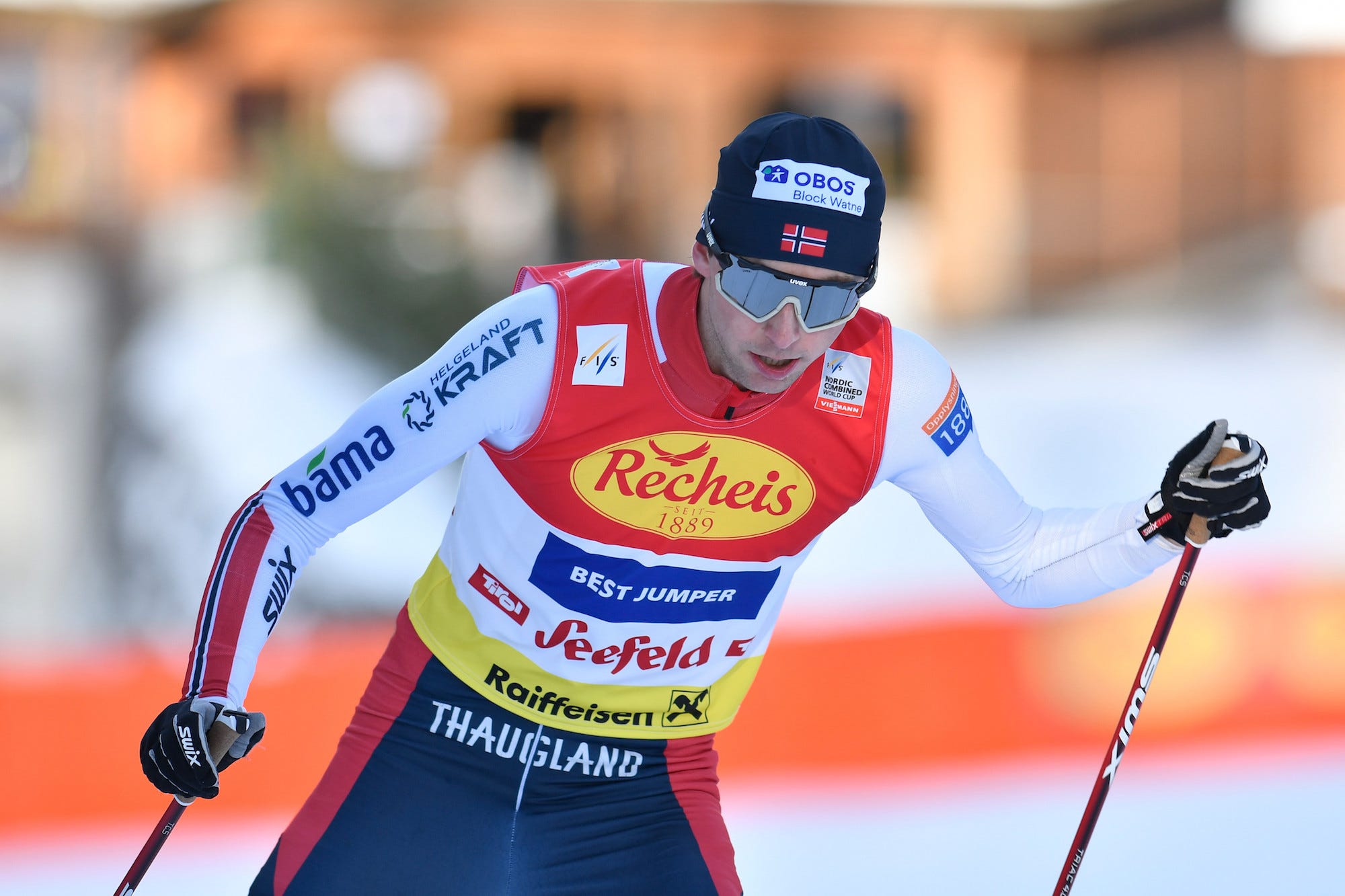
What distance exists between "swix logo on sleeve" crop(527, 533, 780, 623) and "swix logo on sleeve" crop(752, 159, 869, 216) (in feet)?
1.99

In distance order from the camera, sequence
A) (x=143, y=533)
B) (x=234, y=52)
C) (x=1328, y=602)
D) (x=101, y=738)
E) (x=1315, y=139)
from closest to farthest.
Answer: (x=101, y=738) → (x=1328, y=602) → (x=143, y=533) → (x=1315, y=139) → (x=234, y=52)

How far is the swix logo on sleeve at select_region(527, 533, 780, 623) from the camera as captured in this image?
2338 mm

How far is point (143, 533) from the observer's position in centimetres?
994

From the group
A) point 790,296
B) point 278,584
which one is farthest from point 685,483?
point 278,584

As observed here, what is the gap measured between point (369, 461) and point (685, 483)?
1.61 feet

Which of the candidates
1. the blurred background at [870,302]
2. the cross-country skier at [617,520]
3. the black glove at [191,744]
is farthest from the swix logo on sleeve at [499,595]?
the blurred background at [870,302]

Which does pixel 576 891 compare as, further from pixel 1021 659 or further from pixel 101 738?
pixel 1021 659

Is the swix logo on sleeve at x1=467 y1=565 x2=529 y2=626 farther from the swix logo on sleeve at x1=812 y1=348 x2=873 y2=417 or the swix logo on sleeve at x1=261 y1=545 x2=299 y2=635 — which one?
the swix logo on sleeve at x1=812 y1=348 x2=873 y2=417

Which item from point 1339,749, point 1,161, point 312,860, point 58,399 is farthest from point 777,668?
point 1,161

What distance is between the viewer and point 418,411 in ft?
7.28

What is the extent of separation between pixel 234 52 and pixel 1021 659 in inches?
461

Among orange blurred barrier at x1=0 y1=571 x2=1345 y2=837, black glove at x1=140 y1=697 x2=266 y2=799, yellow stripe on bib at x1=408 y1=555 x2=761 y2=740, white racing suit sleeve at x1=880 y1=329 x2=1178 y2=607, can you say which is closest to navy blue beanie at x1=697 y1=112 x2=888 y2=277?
white racing suit sleeve at x1=880 y1=329 x2=1178 y2=607

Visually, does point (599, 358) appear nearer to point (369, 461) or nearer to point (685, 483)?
point (685, 483)

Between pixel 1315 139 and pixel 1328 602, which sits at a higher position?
pixel 1315 139
